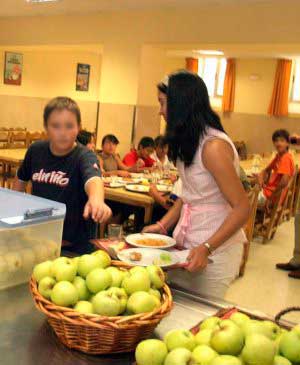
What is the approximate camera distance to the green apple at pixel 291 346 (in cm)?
92

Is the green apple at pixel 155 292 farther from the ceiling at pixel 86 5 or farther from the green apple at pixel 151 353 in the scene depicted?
the ceiling at pixel 86 5

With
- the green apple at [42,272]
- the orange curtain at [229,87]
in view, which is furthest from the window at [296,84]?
the green apple at [42,272]

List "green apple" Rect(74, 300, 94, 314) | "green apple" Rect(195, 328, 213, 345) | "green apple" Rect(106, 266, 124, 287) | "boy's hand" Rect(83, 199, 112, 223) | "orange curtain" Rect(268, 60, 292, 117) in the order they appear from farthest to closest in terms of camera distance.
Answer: "orange curtain" Rect(268, 60, 292, 117)
"boy's hand" Rect(83, 199, 112, 223)
"green apple" Rect(106, 266, 124, 287)
"green apple" Rect(74, 300, 94, 314)
"green apple" Rect(195, 328, 213, 345)

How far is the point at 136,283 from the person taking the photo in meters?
1.12

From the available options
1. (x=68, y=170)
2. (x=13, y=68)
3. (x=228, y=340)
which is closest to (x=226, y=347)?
(x=228, y=340)

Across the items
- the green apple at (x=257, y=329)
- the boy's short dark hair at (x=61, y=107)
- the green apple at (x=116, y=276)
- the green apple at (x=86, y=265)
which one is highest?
the boy's short dark hair at (x=61, y=107)

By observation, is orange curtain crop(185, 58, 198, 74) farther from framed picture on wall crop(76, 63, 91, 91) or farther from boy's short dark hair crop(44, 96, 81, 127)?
boy's short dark hair crop(44, 96, 81, 127)

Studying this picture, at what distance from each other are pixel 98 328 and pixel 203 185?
0.93 metres

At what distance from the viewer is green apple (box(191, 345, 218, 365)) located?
2.83 ft

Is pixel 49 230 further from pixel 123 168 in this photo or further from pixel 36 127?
pixel 36 127

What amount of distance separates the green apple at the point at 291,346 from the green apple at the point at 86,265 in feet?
1.57

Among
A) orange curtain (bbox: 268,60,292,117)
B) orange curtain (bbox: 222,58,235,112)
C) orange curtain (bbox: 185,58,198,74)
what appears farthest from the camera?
orange curtain (bbox: 185,58,198,74)

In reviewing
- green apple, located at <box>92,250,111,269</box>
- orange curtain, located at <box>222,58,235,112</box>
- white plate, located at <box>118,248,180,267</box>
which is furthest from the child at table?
orange curtain, located at <box>222,58,235,112</box>

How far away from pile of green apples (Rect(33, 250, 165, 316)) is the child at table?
4.44 metres
